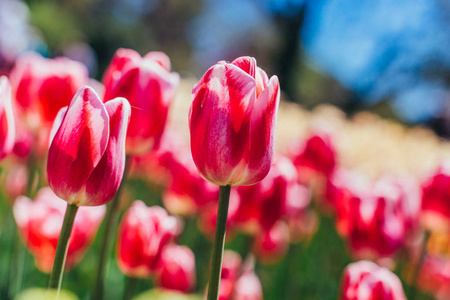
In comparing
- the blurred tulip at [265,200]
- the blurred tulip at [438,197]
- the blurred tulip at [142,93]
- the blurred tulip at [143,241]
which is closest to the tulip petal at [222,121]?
the blurred tulip at [142,93]

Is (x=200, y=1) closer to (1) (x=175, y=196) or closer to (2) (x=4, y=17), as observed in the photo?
(2) (x=4, y=17)

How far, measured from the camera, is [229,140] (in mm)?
651

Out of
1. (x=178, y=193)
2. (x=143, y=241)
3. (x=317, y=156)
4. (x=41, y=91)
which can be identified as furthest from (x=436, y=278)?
(x=41, y=91)

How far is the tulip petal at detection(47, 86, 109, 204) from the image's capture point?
0.64 metres

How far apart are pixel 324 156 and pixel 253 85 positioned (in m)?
1.40

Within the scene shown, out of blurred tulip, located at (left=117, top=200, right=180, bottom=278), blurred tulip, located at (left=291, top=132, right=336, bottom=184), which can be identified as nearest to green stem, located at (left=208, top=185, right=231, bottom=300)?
A: blurred tulip, located at (left=117, top=200, right=180, bottom=278)

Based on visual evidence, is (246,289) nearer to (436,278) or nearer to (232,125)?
(232,125)

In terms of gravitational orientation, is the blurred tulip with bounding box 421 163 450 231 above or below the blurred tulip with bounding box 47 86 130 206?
above

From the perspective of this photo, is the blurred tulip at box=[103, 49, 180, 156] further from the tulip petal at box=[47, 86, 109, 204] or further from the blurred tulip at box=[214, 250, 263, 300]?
the blurred tulip at box=[214, 250, 263, 300]

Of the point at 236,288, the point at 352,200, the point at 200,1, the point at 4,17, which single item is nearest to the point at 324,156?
the point at 352,200

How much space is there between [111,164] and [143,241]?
0.43 m

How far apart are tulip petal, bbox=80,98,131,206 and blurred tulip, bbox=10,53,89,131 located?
585mm

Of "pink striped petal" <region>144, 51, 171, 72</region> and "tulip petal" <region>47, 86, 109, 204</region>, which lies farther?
"pink striped petal" <region>144, 51, 171, 72</region>

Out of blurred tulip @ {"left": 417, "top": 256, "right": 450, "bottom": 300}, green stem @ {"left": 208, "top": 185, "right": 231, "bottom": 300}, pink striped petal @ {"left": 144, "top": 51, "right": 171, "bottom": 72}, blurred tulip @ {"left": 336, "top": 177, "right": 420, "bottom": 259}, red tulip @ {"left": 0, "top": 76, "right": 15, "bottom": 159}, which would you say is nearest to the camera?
green stem @ {"left": 208, "top": 185, "right": 231, "bottom": 300}
